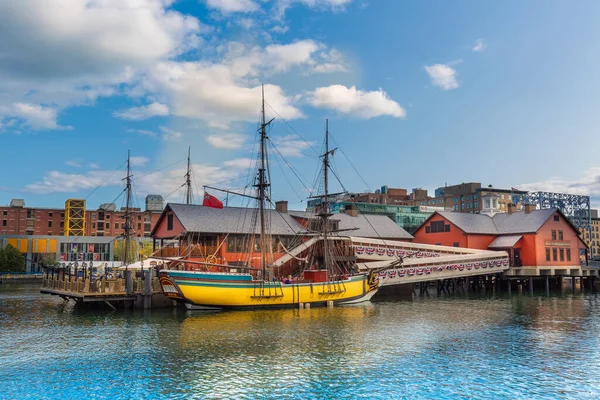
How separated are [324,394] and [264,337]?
11.8 metres

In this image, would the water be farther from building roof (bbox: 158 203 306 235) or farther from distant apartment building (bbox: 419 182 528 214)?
distant apartment building (bbox: 419 182 528 214)

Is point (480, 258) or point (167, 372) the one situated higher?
point (480, 258)

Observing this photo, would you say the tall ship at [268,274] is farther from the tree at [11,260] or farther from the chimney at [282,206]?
the tree at [11,260]

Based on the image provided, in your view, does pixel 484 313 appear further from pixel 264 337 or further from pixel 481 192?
pixel 481 192

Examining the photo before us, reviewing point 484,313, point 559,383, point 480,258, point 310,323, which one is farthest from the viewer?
point 480,258

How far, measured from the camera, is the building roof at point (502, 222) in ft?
239

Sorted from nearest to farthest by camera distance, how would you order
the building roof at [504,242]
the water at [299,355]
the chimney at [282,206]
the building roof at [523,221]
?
the water at [299,355] → the chimney at [282,206] → the building roof at [504,242] → the building roof at [523,221]

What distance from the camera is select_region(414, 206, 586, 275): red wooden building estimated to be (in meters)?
71.0

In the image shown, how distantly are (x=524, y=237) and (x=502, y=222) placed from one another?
653 cm

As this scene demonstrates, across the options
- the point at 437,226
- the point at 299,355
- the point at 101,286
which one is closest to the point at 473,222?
the point at 437,226

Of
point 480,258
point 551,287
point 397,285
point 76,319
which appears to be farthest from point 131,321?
point 551,287

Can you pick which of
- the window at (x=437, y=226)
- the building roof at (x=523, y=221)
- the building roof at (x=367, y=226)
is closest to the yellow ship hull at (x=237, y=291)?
the building roof at (x=367, y=226)

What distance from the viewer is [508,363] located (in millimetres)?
24859

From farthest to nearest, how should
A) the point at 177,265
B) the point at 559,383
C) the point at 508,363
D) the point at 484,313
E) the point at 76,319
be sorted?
1. the point at 177,265
2. the point at 484,313
3. the point at 76,319
4. the point at 508,363
5. the point at 559,383
